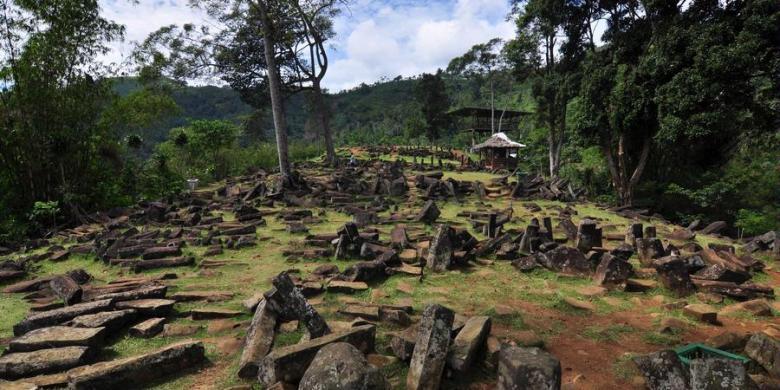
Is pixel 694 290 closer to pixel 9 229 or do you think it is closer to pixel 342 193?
pixel 342 193

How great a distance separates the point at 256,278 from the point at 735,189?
1793 cm

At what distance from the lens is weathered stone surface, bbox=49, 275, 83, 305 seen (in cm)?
468

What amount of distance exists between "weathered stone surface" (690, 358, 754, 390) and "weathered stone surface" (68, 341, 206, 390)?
11.2 ft

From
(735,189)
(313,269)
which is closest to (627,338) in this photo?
(313,269)

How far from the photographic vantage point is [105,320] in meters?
3.86

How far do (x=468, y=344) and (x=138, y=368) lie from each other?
97.2 inches

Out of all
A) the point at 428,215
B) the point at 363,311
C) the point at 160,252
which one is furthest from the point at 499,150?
the point at 363,311

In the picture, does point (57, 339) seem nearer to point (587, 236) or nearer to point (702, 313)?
point (702, 313)

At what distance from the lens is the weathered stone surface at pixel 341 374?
2.20m

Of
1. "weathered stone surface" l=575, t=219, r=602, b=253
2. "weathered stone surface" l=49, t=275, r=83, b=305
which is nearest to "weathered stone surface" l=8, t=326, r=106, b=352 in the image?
"weathered stone surface" l=49, t=275, r=83, b=305

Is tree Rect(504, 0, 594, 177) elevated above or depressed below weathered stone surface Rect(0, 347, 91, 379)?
above

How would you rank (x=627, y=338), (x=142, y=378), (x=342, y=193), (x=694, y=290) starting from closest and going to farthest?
1. (x=142, y=378)
2. (x=627, y=338)
3. (x=694, y=290)
4. (x=342, y=193)

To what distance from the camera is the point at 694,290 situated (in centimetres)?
507

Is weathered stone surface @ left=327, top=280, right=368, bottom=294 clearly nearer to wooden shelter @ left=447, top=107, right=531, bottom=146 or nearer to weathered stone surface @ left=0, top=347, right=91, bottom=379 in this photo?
weathered stone surface @ left=0, top=347, right=91, bottom=379
